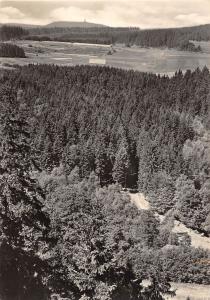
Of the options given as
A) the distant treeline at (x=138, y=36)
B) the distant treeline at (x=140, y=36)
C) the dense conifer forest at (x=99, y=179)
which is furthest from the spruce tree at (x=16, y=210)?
the distant treeline at (x=140, y=36)

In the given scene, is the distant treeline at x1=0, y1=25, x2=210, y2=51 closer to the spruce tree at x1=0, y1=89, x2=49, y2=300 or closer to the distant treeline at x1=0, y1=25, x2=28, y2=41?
the distant treeline at x1=0, y1=25, x2=28, y2=41

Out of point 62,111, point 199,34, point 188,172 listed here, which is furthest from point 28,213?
point 199,34

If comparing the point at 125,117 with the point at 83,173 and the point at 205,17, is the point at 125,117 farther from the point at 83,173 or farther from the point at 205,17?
the point at 205,17

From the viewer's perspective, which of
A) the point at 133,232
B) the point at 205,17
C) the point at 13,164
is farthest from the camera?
the point at 133,232

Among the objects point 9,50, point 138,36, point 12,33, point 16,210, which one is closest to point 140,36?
point 138,36

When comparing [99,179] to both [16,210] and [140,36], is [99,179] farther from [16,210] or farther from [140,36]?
[140,36]

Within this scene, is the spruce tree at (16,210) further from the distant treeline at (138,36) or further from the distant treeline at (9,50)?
the distant treeline at (138,36)
